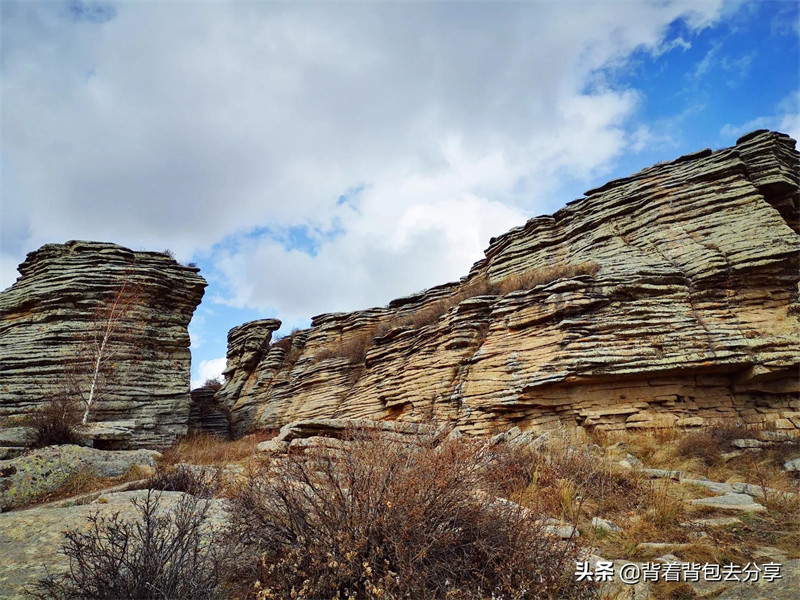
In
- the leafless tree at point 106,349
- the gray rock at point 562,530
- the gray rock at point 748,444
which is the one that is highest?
the leafless tree at point 106,349

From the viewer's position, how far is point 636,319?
1252cm

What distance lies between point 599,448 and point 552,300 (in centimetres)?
479

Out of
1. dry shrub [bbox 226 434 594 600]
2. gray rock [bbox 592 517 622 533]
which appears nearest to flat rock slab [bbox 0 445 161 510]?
dry shrub [bbox 226 434 594 600]

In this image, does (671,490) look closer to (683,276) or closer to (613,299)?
(613,299)

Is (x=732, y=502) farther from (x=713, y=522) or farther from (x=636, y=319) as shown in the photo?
(x=636, y=319)

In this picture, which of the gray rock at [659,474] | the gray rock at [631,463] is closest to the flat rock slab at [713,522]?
the gray rock at [659,474]

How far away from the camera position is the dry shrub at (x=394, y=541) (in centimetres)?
326

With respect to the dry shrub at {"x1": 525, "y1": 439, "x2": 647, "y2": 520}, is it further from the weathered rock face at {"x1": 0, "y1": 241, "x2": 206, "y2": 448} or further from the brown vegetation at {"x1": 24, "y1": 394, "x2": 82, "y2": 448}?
the weathered rock face at {"x1": 0, "y1": 241, "x2": 206, "y2": 448}

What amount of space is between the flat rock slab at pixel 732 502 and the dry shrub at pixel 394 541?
3.67 metres

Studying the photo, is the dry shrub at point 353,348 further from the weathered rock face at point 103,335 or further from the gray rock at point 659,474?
the gray rock at point 659,474

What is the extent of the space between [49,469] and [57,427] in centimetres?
384

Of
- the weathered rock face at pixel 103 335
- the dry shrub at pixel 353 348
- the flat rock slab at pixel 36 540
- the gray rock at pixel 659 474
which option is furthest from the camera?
the dry shrub at pixel 353 348

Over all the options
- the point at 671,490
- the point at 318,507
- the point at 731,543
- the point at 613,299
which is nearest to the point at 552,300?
the point at 613,299

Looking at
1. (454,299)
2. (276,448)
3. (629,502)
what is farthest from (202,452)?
(629,502)
